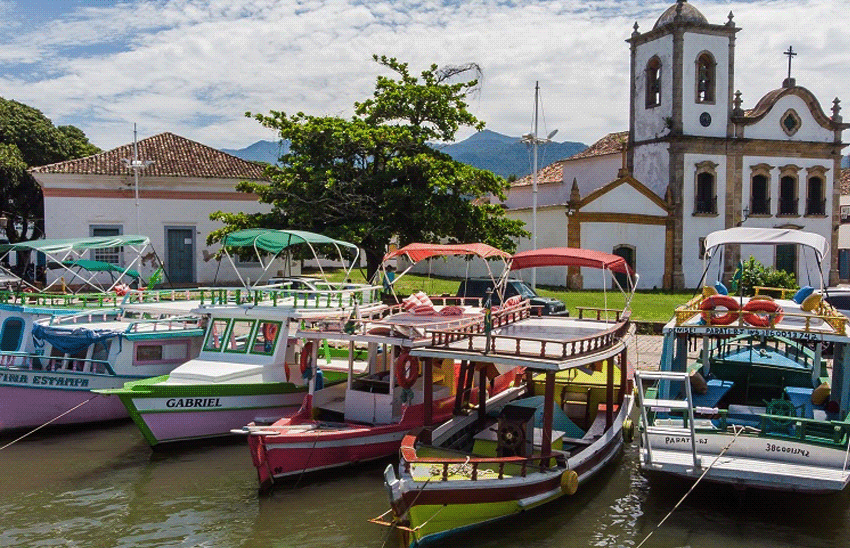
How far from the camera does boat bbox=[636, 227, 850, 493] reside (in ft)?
34.0

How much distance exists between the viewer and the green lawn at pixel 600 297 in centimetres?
2758

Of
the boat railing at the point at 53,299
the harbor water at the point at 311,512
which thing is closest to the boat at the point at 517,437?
the harbor water at the point at 311,512

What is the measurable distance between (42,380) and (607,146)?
33583 mm

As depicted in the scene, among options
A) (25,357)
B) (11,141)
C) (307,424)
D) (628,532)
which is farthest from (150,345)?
(11,141)

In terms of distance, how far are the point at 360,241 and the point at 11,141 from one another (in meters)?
23.4

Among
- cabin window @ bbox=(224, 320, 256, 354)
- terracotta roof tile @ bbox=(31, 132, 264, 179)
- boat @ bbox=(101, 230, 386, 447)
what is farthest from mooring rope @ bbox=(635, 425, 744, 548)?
terracotta roof tile @ bbox=(31, 132, 264, 179)

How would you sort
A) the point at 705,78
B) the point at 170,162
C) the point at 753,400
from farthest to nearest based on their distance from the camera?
the point at 705,78 → the point at 170,162 → the point at 753,400

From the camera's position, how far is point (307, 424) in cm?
1297

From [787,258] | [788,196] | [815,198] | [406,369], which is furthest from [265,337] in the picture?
[815,198]

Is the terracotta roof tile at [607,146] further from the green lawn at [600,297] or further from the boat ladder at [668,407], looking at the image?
the boat ladder at [668,407]

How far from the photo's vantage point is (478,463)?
10.4 metres

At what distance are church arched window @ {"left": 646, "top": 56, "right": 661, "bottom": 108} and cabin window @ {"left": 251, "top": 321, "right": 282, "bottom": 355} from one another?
2957cm

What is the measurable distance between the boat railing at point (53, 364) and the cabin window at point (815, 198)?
3565cm

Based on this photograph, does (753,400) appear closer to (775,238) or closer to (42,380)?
(775,238)
